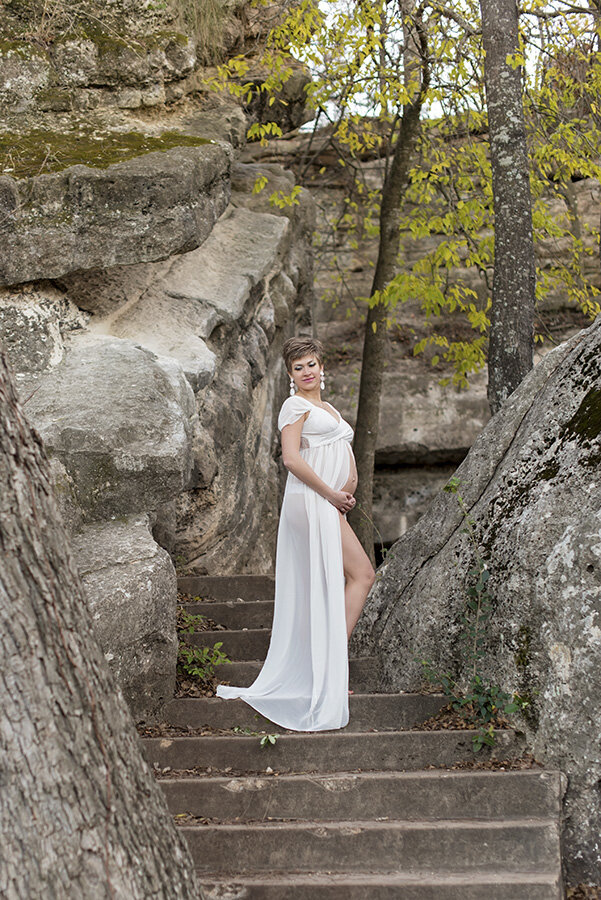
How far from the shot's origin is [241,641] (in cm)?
605

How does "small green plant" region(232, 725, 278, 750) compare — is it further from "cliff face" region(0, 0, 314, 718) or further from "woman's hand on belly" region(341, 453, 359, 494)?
"woman's hand on belly" region(341, 453, 359, 494)

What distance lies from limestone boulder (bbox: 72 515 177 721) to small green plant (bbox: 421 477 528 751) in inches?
57.7

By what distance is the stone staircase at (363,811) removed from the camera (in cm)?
362

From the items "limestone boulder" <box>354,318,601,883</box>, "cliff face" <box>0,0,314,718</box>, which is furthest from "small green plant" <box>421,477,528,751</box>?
"cliff face" <box>0,0,314,718</box>

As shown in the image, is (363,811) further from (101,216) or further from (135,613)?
(101,216)

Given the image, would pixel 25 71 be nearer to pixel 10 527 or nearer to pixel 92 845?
pixel 10 527

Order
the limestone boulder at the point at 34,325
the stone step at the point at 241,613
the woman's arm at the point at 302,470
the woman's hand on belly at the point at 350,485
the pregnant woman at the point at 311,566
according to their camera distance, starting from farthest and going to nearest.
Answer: the limestone boulder at the point at 34,325
the stone step at the point at 241,613
the woman's hand on belly at the point at 350,485
the woman's arm at the point at 302,470
the pregnant woman at the point at 311,566

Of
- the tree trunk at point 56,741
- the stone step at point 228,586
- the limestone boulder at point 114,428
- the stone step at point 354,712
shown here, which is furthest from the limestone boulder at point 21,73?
the tree trunk at point 56,741

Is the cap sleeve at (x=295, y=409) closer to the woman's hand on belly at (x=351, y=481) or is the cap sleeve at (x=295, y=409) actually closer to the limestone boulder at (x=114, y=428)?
the woman's hand on belly at (x=351, y=481)

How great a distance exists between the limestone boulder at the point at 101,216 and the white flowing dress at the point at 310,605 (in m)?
2.53

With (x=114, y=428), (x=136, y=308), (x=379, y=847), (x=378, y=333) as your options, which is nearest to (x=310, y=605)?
(x=379, y=847)

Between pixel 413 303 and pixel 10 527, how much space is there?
13501mm

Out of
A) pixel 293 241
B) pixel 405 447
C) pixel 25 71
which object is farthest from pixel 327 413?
pixel 405 447

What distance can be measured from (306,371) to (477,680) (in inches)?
80.9
